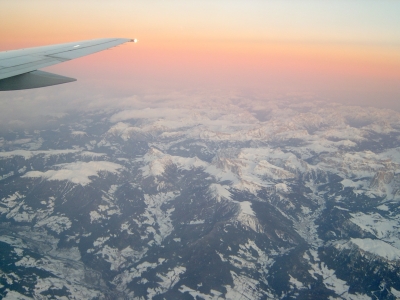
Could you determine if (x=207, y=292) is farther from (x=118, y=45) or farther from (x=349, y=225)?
(x=118, y=45)

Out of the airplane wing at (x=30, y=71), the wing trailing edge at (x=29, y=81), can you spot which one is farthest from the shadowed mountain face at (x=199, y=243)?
the wing trailing edge at (x=29, y=81)

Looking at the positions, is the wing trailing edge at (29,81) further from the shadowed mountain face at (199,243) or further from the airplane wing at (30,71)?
the shadowed mountain face at (199,243)

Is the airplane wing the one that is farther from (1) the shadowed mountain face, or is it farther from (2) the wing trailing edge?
(1) the shadowed mountain face

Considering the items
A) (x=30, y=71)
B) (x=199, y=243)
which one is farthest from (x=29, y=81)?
(x=199, y=243)

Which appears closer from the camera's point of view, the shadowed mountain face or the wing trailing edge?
the wing trailing edge

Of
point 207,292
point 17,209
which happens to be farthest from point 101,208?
point 207,292

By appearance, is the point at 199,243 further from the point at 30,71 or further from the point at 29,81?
the point at 30,71

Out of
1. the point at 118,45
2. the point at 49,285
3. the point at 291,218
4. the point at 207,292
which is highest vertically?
the point at 118,45

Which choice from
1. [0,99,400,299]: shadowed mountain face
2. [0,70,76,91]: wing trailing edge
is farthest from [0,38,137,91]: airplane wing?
[0,99,400,299]: shadowed mountain face
